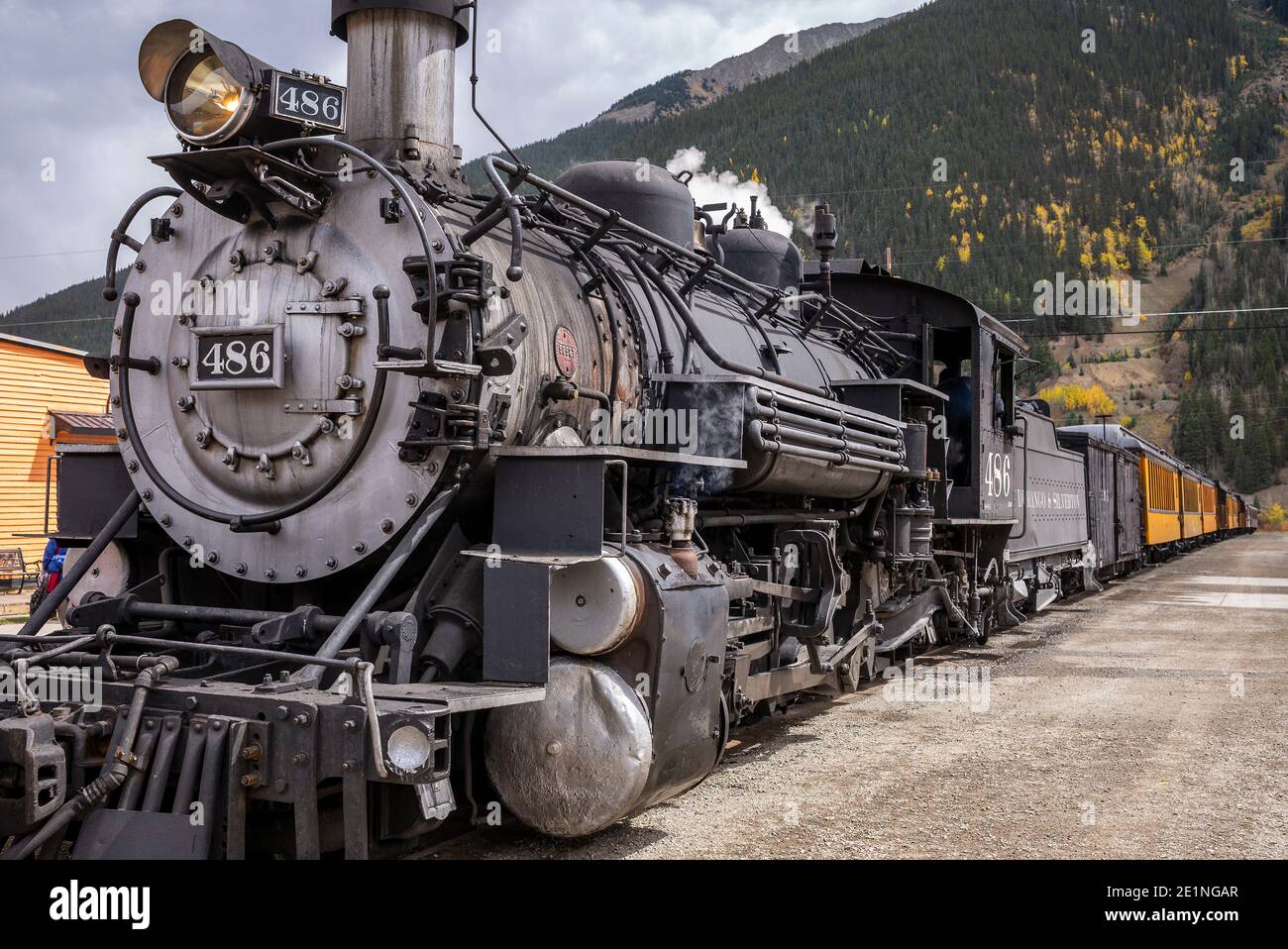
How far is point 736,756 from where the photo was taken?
6.52m

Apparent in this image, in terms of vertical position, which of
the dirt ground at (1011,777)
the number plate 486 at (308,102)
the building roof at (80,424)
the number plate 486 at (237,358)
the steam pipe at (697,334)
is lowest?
the dirt ground at (1011,777)

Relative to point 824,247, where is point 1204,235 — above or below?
above

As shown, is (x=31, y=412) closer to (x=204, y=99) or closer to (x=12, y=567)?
(x=12, y=567)

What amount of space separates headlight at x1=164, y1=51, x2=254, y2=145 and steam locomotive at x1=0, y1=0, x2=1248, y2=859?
2 centimetres

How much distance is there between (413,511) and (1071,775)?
3.81 metres

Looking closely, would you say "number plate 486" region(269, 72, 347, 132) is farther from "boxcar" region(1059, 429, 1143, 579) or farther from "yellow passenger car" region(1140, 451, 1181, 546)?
"yellow passenger car" region(1140, 451, 1181, 546)

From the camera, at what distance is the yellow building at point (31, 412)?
700 inches

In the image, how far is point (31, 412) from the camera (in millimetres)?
18156

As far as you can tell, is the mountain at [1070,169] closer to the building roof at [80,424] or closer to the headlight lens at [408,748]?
the building roof at [80,424]

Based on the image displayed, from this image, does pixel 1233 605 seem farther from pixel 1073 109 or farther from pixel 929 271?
pixel 1073 109

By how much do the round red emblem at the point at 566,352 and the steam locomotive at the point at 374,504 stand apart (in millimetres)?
19

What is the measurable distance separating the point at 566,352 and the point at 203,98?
1.73 m

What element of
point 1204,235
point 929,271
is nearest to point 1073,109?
point 1204,235

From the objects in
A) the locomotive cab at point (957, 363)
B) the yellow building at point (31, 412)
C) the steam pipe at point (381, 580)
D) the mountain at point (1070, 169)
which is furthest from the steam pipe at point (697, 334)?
the mountain at point (1070, 169)
